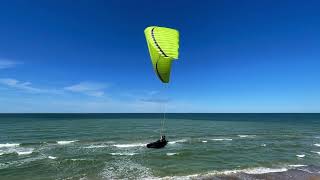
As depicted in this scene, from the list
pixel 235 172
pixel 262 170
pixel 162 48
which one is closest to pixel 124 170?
pixel 235 172

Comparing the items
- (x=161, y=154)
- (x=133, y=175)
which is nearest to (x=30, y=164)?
(x=133, y=175)

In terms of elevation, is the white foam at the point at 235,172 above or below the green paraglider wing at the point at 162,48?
below

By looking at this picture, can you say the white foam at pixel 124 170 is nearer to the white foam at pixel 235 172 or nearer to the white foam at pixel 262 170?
the white foam at pixel 235 172

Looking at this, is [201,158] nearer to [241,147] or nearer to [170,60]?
[241,147]

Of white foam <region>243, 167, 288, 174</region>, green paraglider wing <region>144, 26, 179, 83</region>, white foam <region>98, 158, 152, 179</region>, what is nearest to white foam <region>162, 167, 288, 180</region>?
white foam <region>243, 167, 288, 174</region>

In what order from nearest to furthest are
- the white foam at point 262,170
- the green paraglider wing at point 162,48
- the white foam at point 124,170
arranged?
the green paraglider wing at point 162,48 < the white foam at point 124,170 < the white foam at point 262,170

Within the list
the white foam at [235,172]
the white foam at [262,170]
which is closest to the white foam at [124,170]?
the white foam at [235,172]

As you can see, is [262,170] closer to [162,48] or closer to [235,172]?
[235,172]

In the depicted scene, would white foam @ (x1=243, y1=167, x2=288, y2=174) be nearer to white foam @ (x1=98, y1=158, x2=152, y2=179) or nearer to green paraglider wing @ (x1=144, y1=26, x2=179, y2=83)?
white foam @ (x1=98, y1=158, x2=152, y2=179)
